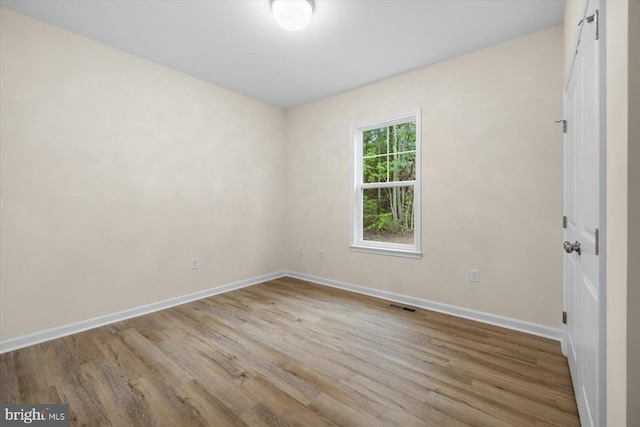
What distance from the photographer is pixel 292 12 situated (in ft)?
7.00

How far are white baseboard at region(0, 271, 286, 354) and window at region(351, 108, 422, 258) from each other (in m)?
1.93

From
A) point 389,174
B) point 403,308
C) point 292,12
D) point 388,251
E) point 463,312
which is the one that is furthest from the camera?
point 389,174

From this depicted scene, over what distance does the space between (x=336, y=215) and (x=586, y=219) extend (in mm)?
2801

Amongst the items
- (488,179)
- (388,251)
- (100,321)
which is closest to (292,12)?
(488,179)

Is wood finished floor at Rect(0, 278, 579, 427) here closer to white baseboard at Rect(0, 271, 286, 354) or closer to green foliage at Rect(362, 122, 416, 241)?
white baseboard at Rect(0, 271, 286, 354)

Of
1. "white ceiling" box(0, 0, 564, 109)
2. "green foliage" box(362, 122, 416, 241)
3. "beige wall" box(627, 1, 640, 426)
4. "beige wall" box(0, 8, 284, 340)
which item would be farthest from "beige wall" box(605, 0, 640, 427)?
"beige wall" box(0, 8, 284, 340)

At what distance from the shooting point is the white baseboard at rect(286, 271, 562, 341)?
2.44 m

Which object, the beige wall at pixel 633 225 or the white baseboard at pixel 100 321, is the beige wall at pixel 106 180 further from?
the beige wall at pixel 633 225

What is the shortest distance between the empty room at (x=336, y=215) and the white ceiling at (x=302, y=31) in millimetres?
22

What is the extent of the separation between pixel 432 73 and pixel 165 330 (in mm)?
3728

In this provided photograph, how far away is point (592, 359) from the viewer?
1.17 m

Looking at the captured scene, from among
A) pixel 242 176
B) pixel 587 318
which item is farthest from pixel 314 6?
pixel 587 318

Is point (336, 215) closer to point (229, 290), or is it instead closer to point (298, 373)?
point (229, 290)

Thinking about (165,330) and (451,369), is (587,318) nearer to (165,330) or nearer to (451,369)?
(451,369)
